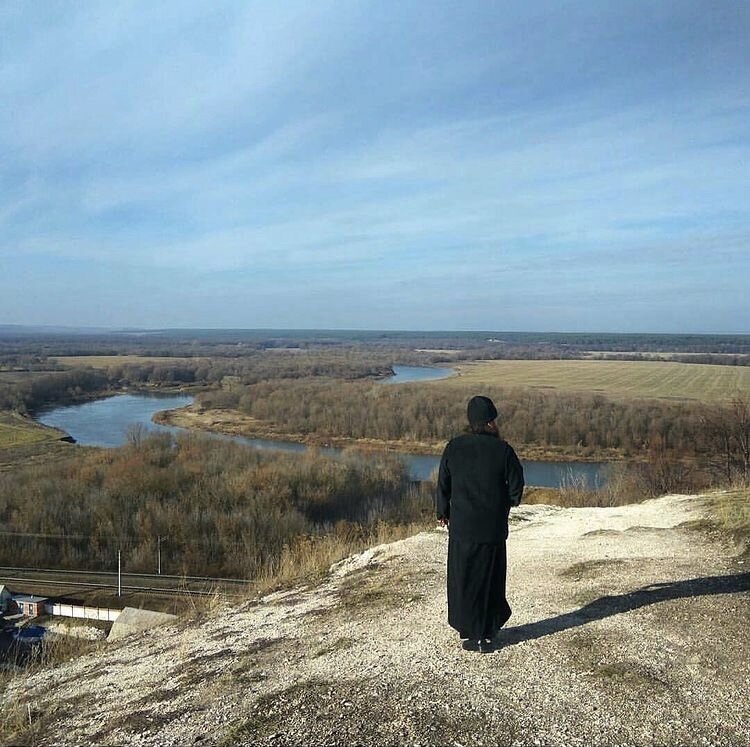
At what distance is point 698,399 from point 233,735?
46088 mm

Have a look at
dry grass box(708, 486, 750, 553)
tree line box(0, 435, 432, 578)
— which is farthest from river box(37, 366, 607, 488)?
dry grass box(708, 486, 750, 553)

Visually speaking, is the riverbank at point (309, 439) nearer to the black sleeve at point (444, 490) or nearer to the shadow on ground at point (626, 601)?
the shadow on ground at point (626, 601)

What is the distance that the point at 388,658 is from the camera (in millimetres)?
4215

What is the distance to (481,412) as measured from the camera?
12.6 feet

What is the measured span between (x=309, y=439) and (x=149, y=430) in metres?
10.4

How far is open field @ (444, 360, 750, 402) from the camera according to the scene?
49.5 meters

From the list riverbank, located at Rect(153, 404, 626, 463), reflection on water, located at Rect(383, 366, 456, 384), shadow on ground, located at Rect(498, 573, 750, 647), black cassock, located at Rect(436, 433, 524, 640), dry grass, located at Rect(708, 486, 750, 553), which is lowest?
riverbank, located at Rect(153, 404, 626, 463)

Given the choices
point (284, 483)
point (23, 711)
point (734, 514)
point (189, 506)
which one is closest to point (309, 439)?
point (284, 483)

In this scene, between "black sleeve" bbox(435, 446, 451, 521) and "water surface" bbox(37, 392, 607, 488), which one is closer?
"black sleeve" bbox(435, 446, 451, 521)

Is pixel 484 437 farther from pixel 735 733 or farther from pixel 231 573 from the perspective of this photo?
pixel 231 573

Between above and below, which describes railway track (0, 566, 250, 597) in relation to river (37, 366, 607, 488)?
below

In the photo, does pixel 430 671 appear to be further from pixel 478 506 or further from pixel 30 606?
pixel 30 606

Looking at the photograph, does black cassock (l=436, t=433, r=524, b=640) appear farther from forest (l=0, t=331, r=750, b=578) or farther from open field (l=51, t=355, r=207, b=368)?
open field (l=51, t=355, r=207, b=368)

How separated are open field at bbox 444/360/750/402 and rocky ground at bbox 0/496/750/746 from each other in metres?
40.4
